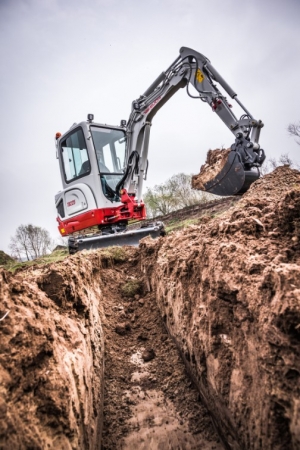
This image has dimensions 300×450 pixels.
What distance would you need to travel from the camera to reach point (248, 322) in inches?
67.3

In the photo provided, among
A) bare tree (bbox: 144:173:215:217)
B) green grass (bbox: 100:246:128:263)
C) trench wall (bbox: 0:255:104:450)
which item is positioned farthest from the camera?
bare tree (bbox: 144:173:215:217)

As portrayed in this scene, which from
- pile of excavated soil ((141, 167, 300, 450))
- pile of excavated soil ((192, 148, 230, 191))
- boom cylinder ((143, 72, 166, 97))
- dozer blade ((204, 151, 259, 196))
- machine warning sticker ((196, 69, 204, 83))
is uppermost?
boom cylinder ((143, 72, 166, 97))

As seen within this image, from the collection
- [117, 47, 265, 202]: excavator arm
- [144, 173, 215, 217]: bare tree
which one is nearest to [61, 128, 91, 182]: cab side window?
[117, 47, 265, 202]: excavator arm

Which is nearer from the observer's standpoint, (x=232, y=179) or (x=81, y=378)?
(x=81, y=378)

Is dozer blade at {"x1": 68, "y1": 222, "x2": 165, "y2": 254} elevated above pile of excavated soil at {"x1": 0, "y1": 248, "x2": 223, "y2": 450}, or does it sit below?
above

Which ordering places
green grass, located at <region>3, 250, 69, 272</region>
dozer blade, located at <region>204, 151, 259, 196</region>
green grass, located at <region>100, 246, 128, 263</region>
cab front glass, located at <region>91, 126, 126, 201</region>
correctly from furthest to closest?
1. cab front glass, located at <region>91, 126, 126, 201</region>
2. dozer blade, located at <region>204, 151, 259, 196</region>
3. green grass, located at <region>100, 246, 128, 263</region>
4. green grass, located at <region>3, 250, 69, 272</region>

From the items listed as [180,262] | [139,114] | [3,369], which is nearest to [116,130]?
[139,114]

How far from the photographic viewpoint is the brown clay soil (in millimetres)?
1384

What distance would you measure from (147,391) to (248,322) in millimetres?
1407

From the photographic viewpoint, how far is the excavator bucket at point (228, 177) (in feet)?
19.5

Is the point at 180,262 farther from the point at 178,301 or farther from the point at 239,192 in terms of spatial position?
the point at 239,192

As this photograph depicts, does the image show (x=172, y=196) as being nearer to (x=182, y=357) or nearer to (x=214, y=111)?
(x=214, y=111)

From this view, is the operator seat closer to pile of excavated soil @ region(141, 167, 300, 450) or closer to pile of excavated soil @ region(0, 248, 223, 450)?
pile of excavated soil @ region(0, 248, 223, 450)

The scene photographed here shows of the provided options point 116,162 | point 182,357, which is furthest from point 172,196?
point 182,357
